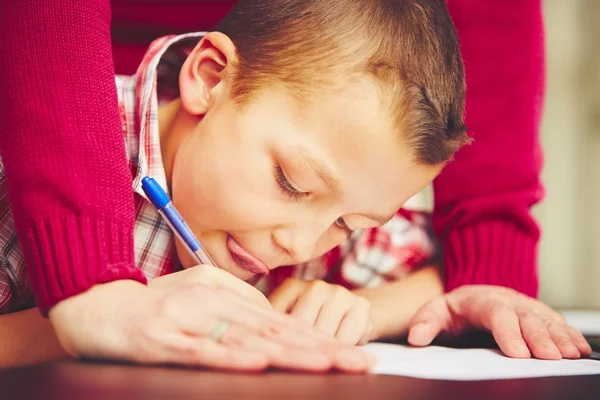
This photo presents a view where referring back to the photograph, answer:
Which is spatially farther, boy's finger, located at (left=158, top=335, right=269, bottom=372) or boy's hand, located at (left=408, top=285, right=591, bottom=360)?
boy's hand, located at (left=408, top=285, right=591, bottom=360)

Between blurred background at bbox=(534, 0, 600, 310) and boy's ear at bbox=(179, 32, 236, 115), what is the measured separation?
92cm

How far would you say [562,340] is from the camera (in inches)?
23.7

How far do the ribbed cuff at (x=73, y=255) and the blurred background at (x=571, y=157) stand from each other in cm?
108

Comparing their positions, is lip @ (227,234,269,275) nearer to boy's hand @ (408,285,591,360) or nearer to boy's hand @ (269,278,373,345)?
boy's hand @ (269,278,373,345)

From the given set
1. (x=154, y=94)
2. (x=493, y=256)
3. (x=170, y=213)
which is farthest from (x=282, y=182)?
(x=493, y=256)

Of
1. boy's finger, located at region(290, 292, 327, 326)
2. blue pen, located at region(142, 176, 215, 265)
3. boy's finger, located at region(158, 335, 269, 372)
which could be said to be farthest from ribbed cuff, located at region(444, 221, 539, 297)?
boy's finger, located at region(158, 335, 269, 372)

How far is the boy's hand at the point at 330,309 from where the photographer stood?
1.98 feet

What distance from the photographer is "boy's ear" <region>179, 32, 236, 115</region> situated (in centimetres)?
65

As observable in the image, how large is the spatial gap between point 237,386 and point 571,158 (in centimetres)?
122

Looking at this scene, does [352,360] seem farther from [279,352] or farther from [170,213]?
[170,213]

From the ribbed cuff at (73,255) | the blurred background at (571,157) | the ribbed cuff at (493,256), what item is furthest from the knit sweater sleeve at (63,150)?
the blurred background at (571,157)

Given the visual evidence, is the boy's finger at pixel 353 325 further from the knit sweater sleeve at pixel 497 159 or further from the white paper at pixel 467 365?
the knit sweater sleeve at pixel 497 159

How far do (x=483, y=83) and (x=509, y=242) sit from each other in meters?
0.23

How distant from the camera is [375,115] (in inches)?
22.9
